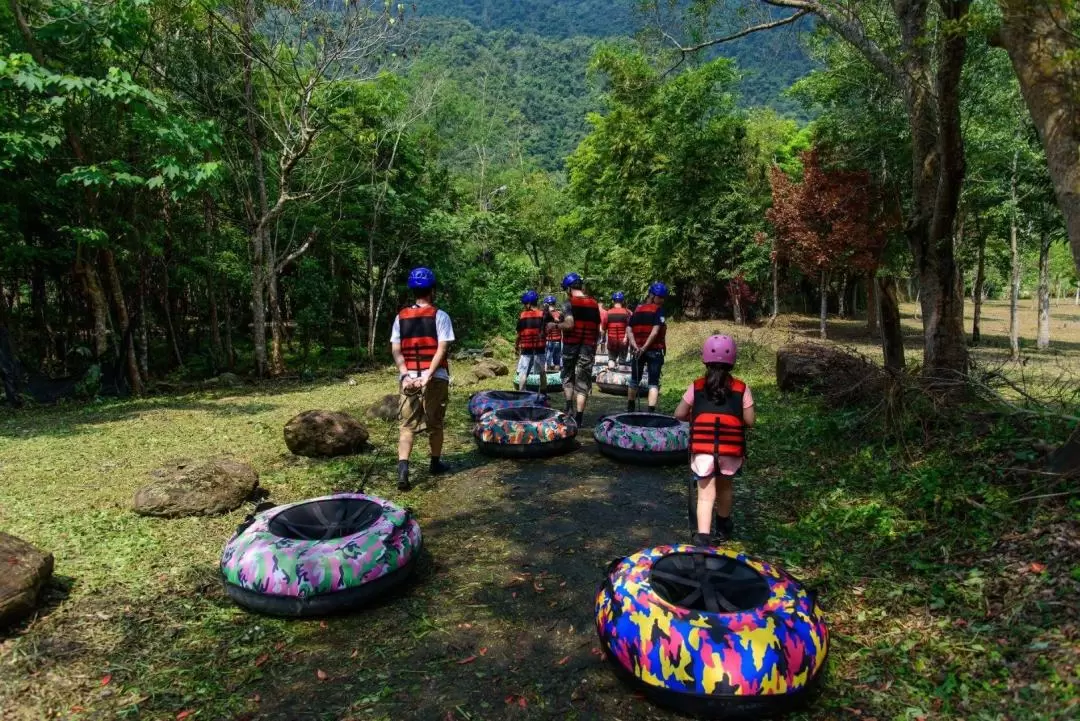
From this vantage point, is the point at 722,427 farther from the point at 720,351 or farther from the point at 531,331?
the point at 531,331

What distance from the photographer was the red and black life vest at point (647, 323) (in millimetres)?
9852

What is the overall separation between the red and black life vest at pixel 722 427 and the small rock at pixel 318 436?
5277 mm

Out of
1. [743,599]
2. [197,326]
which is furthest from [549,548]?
[197,326]

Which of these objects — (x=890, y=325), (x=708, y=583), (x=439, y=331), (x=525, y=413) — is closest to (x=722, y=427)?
(x=708, y=583)

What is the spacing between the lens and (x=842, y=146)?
19266 mm

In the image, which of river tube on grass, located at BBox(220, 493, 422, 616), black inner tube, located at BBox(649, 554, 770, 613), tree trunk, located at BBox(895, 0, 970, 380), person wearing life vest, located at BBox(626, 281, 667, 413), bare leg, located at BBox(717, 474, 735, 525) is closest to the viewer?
black inner tube, located at BBox(649, 554, 770, 613)

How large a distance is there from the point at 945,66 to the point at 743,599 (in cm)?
663

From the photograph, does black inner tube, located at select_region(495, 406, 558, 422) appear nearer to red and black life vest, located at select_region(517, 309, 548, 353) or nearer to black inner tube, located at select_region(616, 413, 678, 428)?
black inner tube, located at select_region(616, 413, 678, 428)

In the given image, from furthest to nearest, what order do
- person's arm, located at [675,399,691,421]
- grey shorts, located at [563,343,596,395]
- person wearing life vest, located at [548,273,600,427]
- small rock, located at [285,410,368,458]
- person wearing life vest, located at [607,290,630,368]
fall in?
person wearing life vest, located at [607,290,630,368], grey shorts, located at [563,343,596,395], person wearing life vest, located at [548,273,600,427], small rock, located at [285,410,368,458], person's arm, located at [675,399,691,421]

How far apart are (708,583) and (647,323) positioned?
21.2 feet

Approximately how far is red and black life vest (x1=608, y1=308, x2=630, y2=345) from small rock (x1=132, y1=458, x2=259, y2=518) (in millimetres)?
8534

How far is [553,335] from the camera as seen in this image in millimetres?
14336

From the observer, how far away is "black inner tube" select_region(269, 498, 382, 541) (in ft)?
15.7

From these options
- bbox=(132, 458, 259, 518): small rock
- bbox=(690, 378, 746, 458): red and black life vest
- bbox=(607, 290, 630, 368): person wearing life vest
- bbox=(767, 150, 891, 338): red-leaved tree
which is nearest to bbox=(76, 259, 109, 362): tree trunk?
bbox=(132, 458, 259, 518): small rock
